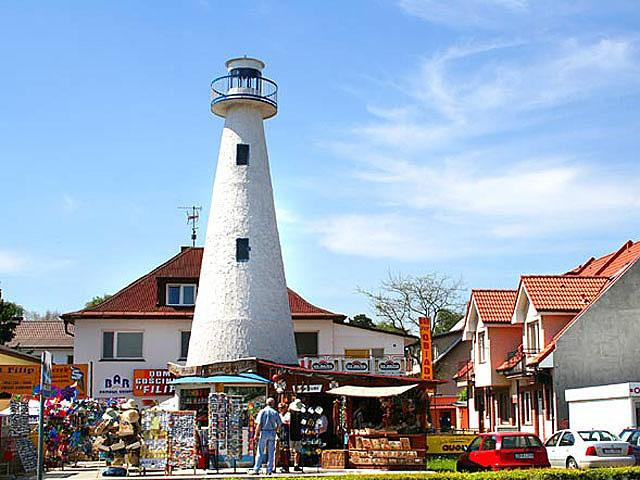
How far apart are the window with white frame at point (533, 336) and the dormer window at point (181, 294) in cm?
1719

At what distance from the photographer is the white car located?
25766mm

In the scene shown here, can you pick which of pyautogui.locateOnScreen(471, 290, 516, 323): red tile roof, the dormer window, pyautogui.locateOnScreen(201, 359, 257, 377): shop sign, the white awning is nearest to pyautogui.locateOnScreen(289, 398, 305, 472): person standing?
the white awning

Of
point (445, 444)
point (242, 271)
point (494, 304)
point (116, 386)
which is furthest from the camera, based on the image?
point (116, 386)

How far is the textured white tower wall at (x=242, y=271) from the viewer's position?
117 ft

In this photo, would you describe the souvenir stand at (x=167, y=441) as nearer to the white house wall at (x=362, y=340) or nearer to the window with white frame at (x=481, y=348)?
the window with white frame at (x=481, y=348)

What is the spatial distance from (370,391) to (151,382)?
773 inches

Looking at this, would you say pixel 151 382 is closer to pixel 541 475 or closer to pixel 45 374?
pixel 45 374

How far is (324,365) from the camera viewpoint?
119 ft

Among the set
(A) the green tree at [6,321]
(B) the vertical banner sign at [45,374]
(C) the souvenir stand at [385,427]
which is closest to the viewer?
(B) the vertical banner sign at [45,374]

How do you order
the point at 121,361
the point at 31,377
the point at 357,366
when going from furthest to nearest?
the point at 121,361
the point at 31,377
the point at 357,366

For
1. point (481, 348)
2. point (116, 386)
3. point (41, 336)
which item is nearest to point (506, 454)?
point (481, 348)

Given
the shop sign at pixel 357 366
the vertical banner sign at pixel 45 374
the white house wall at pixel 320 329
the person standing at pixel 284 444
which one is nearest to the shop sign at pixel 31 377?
the shop sign at pixel 357 366

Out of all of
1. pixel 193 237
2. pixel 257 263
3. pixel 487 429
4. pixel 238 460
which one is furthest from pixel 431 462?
pixel 193 237

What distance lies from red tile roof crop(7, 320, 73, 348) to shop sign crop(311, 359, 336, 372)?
124 ft
